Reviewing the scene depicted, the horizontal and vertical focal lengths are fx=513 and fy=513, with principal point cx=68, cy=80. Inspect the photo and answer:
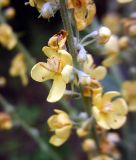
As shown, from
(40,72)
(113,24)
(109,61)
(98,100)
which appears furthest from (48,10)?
(113,24)

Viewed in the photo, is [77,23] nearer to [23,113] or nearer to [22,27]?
[23,113]

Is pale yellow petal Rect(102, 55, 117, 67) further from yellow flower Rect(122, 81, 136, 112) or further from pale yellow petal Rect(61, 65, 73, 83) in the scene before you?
pale yellow petal Rect(61, 65, 73, 83)

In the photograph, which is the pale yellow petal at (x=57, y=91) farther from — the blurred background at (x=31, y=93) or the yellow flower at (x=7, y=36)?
the blurred background at (x=31, y=93)

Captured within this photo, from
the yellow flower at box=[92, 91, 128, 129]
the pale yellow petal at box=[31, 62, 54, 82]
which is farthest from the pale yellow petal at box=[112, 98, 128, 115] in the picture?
the pale yellow petal at box=[31, 62, 54, 82]

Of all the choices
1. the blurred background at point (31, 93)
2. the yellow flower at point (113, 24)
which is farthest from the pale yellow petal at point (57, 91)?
the blurred background at point (31, 93)

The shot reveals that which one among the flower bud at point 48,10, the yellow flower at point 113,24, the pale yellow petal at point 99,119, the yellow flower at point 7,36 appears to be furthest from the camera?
the yellow flower at point 113,24

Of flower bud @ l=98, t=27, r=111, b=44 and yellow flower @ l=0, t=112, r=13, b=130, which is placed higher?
yellow flower @ l=0, t=112, r=13, b=130

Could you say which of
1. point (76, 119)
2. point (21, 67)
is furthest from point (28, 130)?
point (76, 119)
